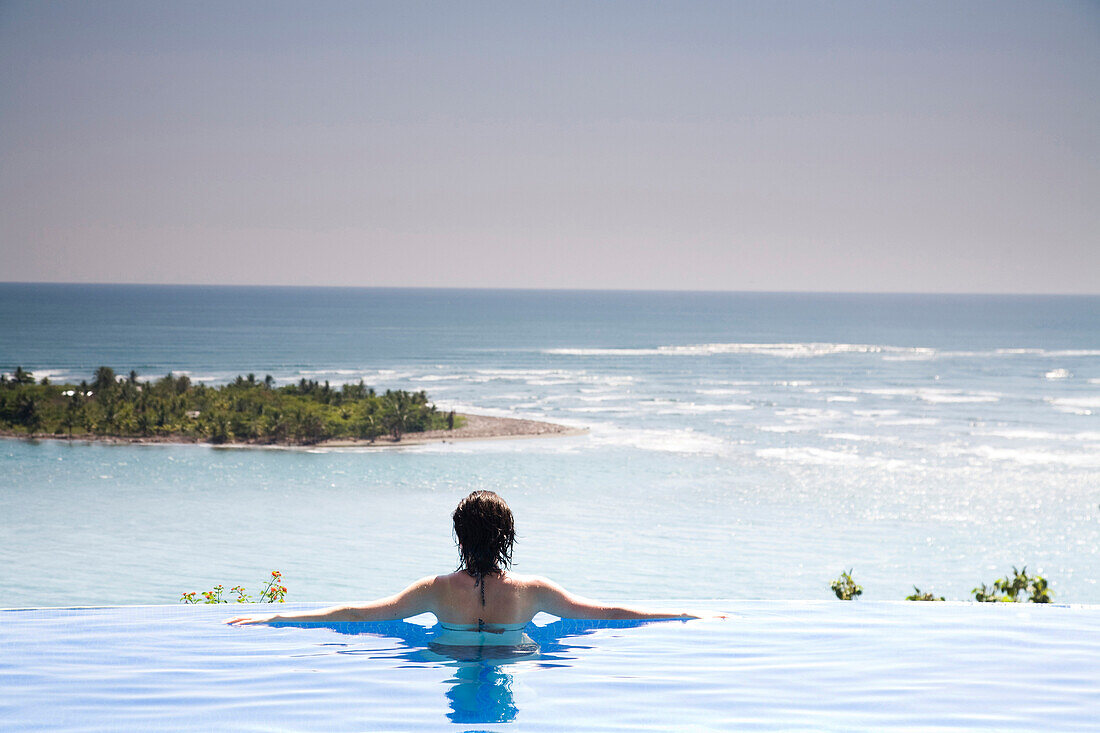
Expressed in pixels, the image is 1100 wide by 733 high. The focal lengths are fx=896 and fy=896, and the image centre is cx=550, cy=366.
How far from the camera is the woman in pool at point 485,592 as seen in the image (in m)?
3.60

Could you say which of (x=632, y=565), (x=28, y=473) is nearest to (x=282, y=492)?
(x=28, y=473)

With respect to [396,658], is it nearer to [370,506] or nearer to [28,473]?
[370,506]

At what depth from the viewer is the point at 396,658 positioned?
4.00 m

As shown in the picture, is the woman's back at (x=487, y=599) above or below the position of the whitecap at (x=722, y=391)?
below

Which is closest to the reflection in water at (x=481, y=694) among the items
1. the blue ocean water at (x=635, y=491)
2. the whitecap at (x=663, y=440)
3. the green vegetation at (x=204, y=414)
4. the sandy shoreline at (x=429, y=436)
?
the blue ocean water at (x=635, y=491)

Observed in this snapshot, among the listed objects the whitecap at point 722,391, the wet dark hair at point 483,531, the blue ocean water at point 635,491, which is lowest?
the blue ocean water at point 635,491

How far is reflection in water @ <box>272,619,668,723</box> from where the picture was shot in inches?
133

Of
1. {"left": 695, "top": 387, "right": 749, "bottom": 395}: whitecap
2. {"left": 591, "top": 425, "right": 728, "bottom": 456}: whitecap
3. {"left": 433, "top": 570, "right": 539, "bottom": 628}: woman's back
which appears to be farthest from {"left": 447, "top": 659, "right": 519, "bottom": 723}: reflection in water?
{"left": 695, "top": 387, "right": 749, "bottom": 395}: whitecap

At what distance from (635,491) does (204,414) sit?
17616 mm

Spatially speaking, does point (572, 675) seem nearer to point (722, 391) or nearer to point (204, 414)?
point (204, 414)

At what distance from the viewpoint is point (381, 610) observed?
4016 millimetres

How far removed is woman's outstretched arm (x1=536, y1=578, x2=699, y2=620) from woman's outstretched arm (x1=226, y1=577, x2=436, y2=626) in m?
A: 0.47

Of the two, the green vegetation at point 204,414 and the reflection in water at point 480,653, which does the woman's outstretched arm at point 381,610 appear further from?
the green vegetation at point 204,414

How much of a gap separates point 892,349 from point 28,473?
238 ft
